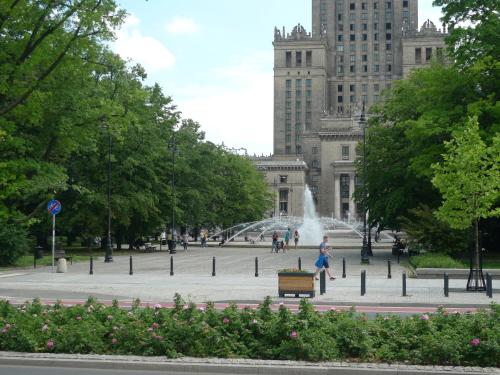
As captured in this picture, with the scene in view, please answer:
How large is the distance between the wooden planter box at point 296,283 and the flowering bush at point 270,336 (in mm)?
9159

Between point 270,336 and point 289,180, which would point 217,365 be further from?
point 289,180

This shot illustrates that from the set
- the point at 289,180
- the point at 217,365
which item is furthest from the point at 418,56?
the point at 217,365

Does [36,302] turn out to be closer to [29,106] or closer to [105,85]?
[29,106]

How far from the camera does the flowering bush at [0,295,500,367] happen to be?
11273mm

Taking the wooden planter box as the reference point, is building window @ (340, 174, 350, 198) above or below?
above

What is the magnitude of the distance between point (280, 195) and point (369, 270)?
12790 cm

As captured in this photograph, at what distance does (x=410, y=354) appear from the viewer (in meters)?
11.2

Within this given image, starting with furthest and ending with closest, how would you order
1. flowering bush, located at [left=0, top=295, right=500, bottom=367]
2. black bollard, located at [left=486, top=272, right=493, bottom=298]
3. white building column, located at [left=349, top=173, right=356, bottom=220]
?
white building column, located at [left=349, top=173, right=356, bottom=220] → black bollard, located at [left=486, top=272, right=493, bottom=298] → flowering bush, located at [left=0, top=295, right=500, bottom=367]

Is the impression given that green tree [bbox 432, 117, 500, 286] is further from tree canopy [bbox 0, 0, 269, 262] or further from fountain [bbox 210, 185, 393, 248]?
fountain [bbox 210, 185, 393, 248]

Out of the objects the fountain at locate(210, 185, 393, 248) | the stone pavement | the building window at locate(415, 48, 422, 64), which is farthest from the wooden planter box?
the building window at locate(415, 48, 422, 64)

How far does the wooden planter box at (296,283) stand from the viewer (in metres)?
22.2

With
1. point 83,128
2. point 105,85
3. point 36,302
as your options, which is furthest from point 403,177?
point 36,302

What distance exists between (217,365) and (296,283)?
11.4 m

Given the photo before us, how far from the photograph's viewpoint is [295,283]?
22297mm
